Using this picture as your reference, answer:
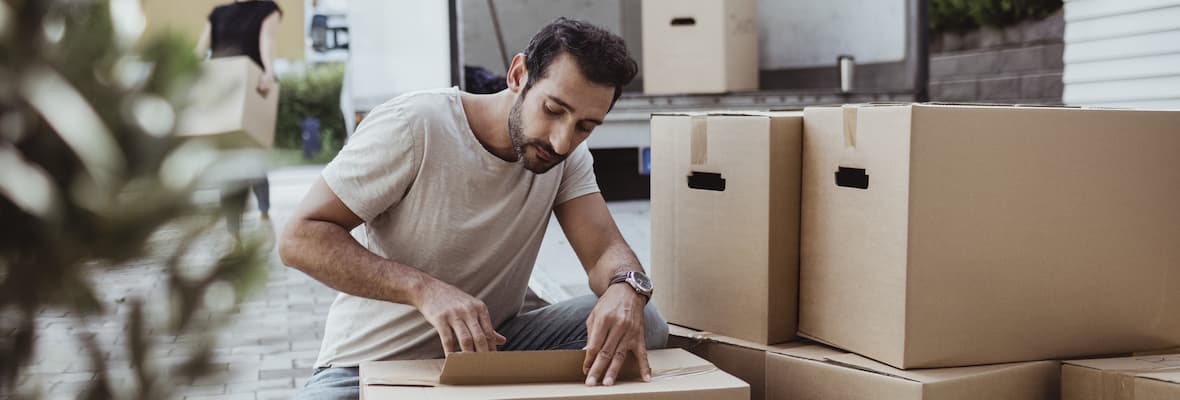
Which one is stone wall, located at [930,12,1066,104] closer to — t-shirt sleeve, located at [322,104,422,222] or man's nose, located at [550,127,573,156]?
man's nose, located at [550,127,573,156]

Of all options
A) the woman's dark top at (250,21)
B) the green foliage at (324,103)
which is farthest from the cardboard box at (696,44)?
the green foliage at (324,103)

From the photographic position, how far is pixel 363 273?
2.08 meters

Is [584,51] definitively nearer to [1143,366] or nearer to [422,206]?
[422,206]

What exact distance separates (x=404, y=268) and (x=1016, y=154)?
3.70ft

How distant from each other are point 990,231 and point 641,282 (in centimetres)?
66

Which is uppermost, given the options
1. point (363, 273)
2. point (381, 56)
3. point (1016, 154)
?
point (381, 56)

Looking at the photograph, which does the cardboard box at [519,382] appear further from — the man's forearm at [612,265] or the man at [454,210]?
the man's forearm at [612,265]

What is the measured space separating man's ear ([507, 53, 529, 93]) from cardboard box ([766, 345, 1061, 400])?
73 centimetres

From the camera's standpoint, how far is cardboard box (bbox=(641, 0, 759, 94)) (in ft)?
22.5

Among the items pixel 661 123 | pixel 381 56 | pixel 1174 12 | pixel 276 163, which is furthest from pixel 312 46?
pixel 276 163

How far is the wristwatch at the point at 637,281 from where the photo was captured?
2197 millimetres

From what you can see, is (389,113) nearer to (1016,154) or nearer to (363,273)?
(363,273)

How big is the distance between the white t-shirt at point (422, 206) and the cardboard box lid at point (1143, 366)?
1.13 metres

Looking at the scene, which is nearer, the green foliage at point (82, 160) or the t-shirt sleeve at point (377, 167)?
the green foliage at point (82, 160)
